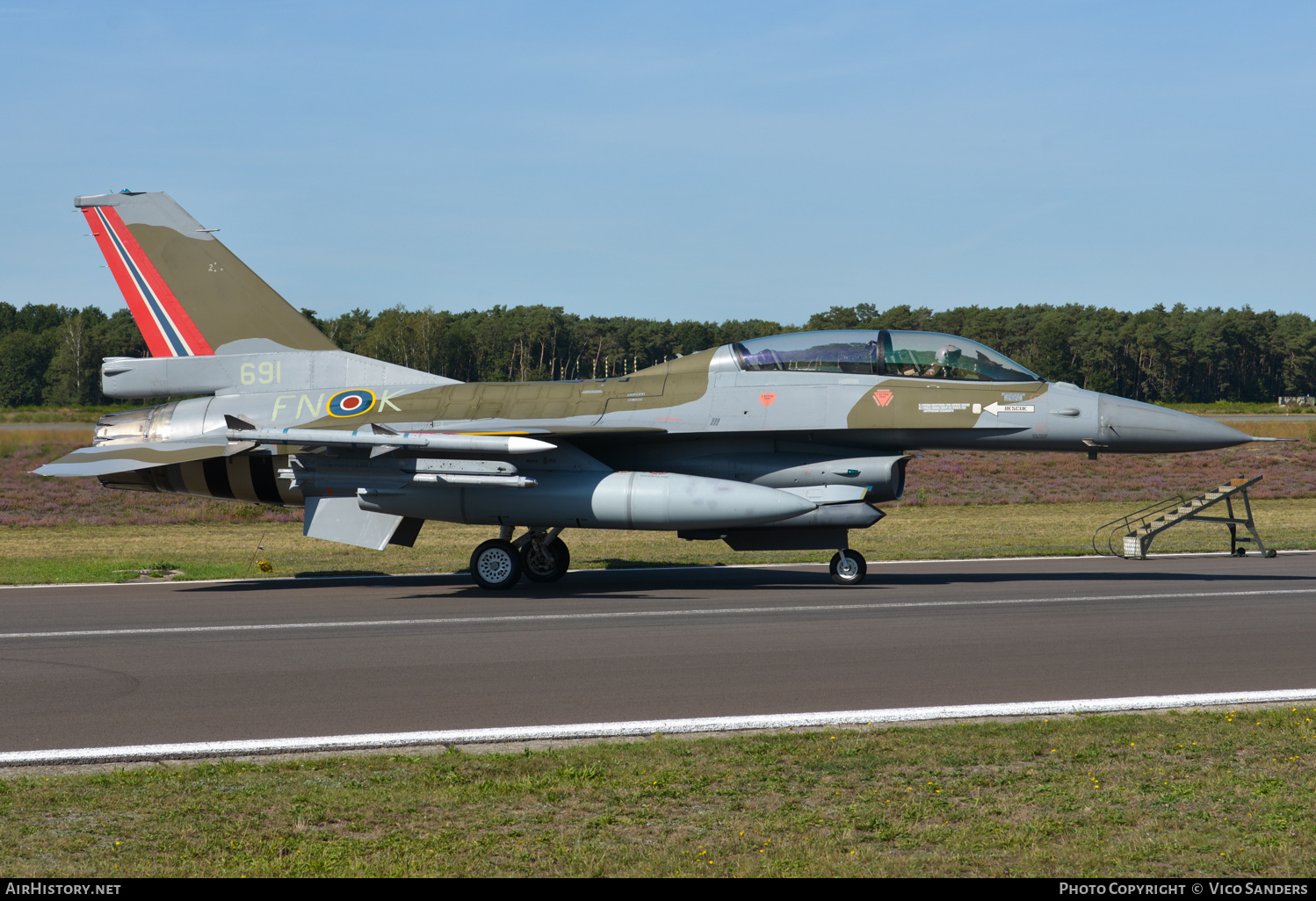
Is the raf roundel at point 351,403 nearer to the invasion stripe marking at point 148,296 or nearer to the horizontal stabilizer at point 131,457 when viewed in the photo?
the horizontal stabilizer at point 131,457

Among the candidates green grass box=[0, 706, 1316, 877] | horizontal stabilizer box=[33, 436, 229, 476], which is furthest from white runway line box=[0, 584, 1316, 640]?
green grass box=[0, 706, 1316, 877]

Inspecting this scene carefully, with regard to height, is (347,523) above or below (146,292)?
below

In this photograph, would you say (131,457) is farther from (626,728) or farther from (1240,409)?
(1240,409)

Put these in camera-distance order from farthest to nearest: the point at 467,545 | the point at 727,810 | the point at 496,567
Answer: the point at 467,545 < the point at 496,567 < the point at 727,810

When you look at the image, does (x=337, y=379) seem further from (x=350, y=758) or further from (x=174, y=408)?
(x=350, y=758)

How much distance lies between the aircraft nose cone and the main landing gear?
8000mm

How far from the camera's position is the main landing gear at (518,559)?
15.5m

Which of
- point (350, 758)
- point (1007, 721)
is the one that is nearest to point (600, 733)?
point (350, 758)

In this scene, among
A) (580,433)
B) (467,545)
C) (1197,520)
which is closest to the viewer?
(580,433)

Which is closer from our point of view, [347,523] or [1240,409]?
[347,523]

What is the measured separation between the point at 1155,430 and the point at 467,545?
1565 cm

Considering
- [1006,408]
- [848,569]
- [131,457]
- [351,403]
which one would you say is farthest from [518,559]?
[1006,408]

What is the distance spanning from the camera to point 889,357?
15.4m

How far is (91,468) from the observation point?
616 inches
